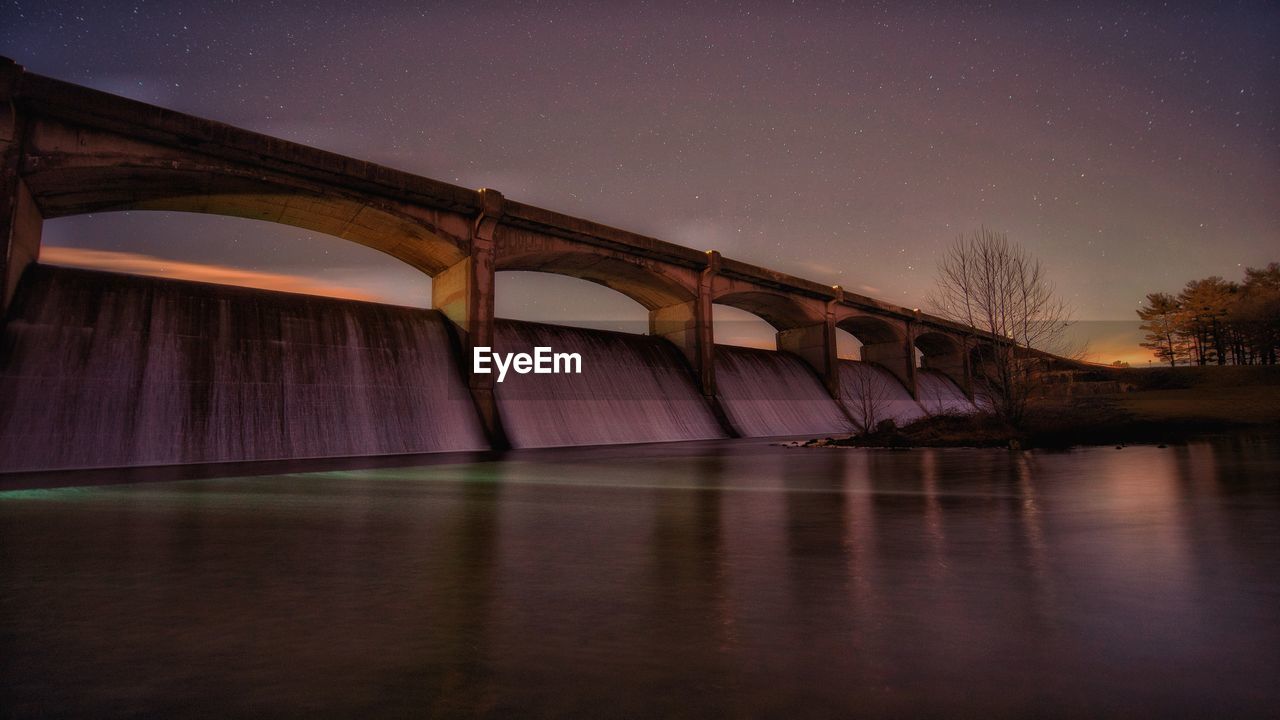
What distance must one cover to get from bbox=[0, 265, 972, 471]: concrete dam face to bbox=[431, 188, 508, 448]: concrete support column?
1.16ft

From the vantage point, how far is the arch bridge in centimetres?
1127

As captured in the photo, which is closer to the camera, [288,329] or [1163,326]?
[288,329]

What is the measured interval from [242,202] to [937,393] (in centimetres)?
3617

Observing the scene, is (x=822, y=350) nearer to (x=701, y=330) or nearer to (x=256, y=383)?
(x=701, y=330)

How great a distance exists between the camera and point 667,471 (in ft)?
27.3

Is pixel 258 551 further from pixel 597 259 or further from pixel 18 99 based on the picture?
pixel 597 259

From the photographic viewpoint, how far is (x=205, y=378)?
1277 cm

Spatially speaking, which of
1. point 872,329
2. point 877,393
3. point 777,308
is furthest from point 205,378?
point 872,329

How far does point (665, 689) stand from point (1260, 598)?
2291 millimetres

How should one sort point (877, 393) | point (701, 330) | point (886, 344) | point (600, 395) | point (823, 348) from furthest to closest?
point (886, 344) < point (877, 393) < point (823, 348) < point (701, 330) < point (600, 395)

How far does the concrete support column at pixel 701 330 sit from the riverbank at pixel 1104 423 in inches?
282

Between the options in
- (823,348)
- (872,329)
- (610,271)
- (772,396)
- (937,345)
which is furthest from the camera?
(937,345)

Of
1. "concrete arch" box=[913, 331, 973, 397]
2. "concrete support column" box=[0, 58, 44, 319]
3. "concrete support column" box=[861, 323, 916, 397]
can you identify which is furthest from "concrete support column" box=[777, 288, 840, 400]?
"concrete support column" box=[0, 58, 44, 319]

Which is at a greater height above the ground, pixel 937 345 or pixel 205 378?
pixel 937 345
